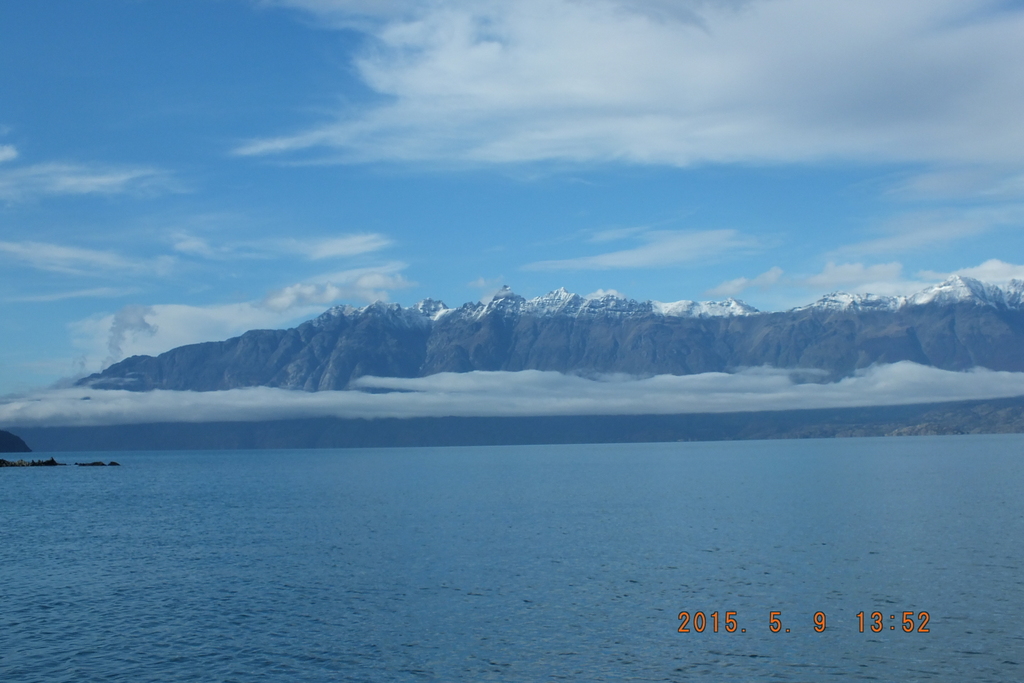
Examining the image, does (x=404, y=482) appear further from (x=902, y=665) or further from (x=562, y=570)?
(x=902, y=665)

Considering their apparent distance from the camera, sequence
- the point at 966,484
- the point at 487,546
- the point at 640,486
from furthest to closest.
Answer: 1. the point at 640,486
2. the point at 966,484
3. the point at 487,546

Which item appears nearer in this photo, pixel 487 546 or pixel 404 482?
pixel 487 546

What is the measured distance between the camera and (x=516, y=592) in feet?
188

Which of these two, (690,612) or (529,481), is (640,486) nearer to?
(529,481)

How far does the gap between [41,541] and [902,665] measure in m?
82.4

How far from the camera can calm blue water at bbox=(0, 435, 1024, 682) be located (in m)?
41.4

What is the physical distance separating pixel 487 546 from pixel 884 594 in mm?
A: 35766

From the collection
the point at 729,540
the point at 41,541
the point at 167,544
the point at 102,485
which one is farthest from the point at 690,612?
the point at 102,485

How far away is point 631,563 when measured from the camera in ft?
220

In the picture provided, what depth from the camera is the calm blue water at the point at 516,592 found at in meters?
41.4

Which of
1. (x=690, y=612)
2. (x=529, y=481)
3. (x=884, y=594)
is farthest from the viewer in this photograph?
(x=529, y=481)

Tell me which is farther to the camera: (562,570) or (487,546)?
(487,546)

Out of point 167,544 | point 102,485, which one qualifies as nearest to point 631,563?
point 167,544

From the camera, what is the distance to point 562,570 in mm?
64875
